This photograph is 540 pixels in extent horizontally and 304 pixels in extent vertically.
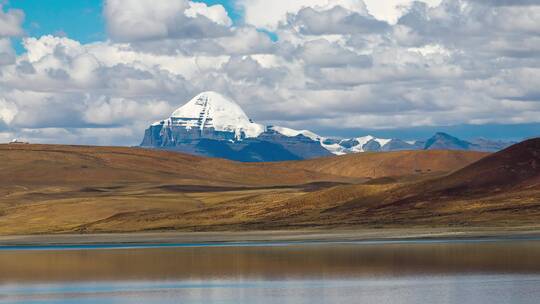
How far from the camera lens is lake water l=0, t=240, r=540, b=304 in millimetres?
57062

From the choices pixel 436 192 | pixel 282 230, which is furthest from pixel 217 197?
pixel 282 230

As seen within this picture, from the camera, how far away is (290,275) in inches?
2685

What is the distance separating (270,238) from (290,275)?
47914mm

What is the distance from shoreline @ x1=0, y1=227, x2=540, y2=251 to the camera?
105562 mm

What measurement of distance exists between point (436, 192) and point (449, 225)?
3341 centimetres

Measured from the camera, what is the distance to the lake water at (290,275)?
57.1 meters

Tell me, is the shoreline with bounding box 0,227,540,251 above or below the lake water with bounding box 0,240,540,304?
above

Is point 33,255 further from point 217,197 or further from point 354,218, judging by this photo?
point 217,197

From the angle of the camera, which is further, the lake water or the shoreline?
the shoreline

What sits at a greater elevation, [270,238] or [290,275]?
[270,238]

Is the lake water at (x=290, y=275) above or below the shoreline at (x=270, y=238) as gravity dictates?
below

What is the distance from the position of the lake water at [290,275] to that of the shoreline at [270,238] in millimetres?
8015

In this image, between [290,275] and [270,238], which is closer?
[290,275]

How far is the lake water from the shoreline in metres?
8.01
